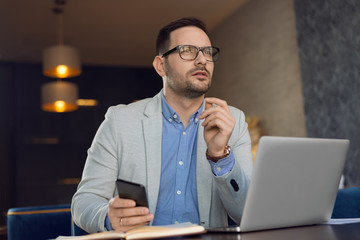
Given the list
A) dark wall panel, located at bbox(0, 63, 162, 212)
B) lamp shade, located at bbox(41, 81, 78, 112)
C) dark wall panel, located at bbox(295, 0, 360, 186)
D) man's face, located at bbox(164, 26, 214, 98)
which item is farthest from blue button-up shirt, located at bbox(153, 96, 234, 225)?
dark wall panel, located at bbox(0, 63, 162, 212)

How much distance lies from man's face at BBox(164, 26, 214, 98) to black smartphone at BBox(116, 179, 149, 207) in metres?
0.77

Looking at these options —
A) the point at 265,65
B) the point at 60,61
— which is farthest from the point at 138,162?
the point at 265,65

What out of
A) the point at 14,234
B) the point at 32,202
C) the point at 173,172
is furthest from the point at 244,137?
the point at 32,202

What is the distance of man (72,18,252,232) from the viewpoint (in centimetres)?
156

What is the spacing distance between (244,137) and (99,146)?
56 cm

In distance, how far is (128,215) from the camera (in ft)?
3.43

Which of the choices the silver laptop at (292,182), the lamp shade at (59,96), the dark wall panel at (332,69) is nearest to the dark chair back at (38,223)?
the silver laptop at (292,182)

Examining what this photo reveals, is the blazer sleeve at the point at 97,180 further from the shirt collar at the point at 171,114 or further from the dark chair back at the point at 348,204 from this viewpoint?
the dark chair back at the point at 348,204

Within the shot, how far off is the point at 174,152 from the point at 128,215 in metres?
0.72

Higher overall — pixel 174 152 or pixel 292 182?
pixel 174 152

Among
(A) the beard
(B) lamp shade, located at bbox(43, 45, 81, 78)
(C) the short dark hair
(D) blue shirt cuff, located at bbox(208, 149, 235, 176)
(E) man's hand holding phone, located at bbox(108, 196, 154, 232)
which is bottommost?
(E) man's hand holding phone, located at bbox(108, 196, 154, 232)

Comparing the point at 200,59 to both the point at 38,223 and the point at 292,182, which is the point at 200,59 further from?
the point at 38,223

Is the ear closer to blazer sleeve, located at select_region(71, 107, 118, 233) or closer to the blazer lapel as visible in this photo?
the blazer lapel

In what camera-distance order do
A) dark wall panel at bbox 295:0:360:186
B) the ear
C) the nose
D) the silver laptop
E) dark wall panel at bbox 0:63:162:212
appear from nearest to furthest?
the silver laptop, the nose, the ear, dark wall panel at bbox 295:0:360:186, dark wall panel at bbox 0:63:162:212
